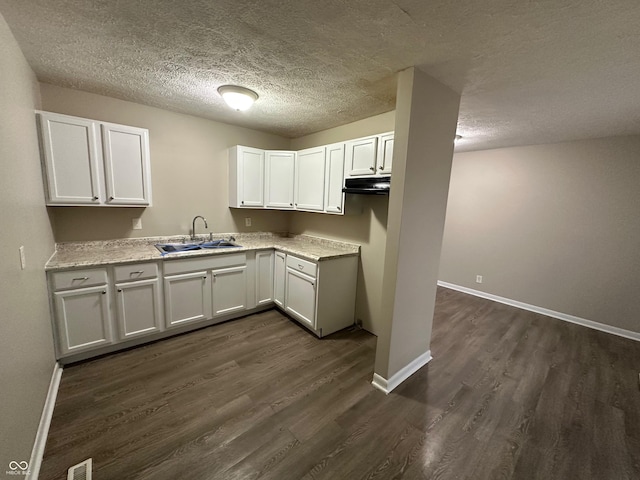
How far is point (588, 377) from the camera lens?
240 cm

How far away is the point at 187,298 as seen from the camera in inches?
109

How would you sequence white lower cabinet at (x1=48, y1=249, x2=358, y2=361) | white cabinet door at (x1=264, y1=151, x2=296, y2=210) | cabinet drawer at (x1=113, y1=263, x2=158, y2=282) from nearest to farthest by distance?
white lower cabinet at (x1=48, y1=249, x2=358, y2=361) < cabinet drawer at (x1=113, y1=263, x2=158, y2=282) < white cabinet door at (x1=264, y1=151, x2=296, y2=210)

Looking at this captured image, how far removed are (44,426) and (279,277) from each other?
2219 millimetres

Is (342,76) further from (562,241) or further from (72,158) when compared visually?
(562,241)

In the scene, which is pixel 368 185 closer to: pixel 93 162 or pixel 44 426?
pixel 93 162

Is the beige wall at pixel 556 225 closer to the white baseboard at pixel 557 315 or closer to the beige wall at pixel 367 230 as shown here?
the white baseboard at pixel 557 315

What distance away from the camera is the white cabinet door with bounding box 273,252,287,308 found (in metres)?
3.25

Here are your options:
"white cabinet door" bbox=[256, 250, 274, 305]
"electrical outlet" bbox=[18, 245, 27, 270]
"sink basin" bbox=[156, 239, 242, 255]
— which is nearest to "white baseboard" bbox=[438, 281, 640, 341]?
"white cabinet door" bbox=[256, 250, 274, 305]

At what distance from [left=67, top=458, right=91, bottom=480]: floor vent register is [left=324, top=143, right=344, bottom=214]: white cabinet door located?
267 centimetres

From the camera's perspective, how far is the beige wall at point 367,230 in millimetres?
2857

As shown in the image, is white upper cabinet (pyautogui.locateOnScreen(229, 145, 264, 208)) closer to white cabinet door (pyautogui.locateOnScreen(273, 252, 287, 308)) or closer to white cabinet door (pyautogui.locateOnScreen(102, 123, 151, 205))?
white cabinet door (pyautogui.locateOnScreen(273, 252, 287, 308))

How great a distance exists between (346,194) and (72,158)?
2.59 m

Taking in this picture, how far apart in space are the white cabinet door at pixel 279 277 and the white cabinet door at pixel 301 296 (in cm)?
10

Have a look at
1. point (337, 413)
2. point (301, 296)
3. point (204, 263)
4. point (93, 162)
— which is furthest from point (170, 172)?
point (337, 413)
